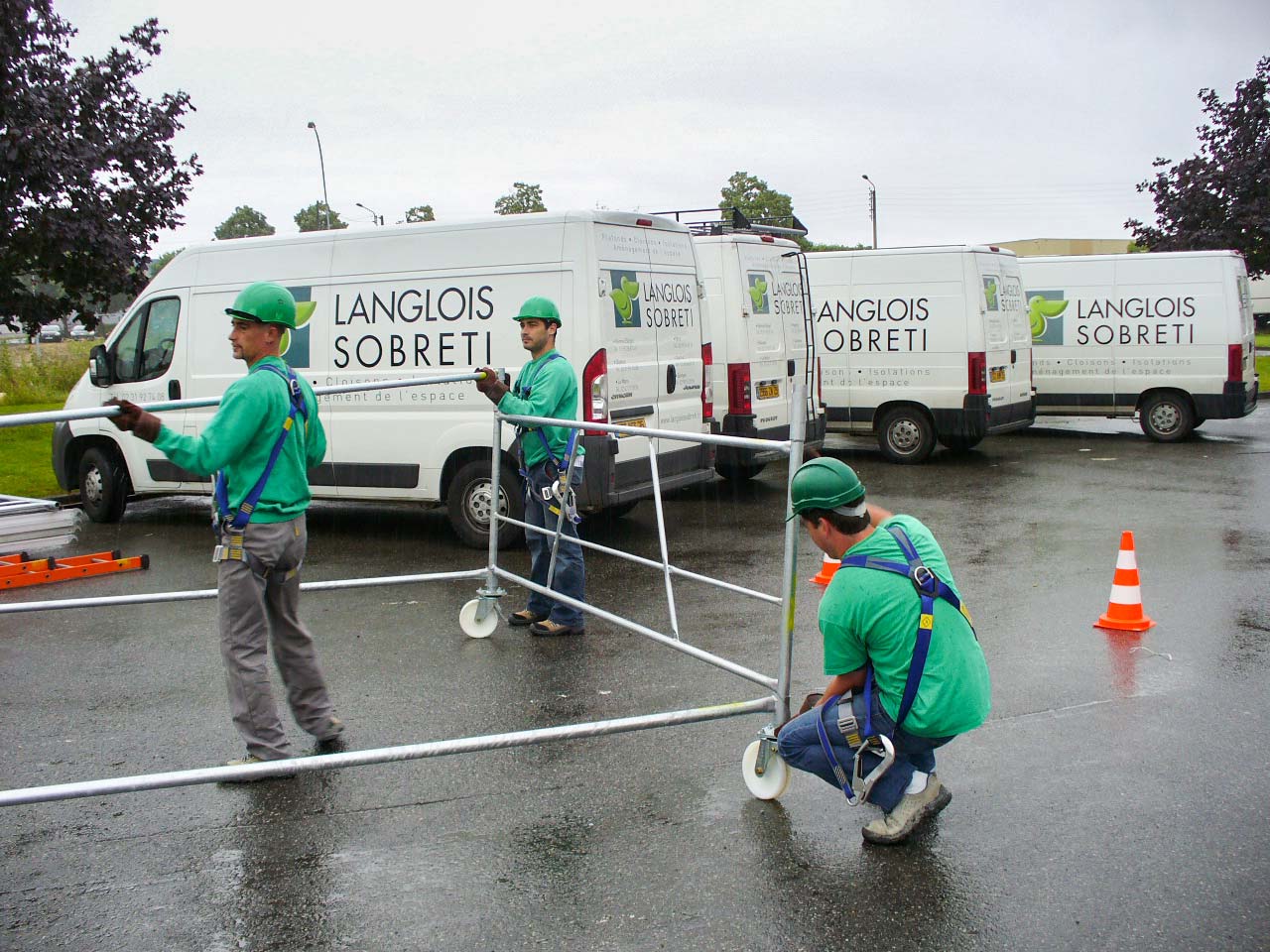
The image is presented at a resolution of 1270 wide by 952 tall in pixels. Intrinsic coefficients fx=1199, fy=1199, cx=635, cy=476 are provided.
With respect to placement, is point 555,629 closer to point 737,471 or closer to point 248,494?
point 248,494

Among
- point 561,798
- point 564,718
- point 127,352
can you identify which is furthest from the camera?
point 127,352

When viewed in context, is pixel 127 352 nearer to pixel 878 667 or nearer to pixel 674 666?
pixel 674 666

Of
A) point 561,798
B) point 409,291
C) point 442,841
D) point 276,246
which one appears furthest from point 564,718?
point 276,246

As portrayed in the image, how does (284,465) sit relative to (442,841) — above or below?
above

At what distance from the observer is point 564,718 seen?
17.9 feet

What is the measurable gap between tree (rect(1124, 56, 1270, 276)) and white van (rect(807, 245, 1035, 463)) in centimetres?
1168

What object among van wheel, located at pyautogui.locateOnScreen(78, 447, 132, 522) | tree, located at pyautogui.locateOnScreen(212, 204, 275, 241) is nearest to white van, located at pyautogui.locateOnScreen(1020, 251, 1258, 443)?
van wheel, located at pyautogui.locateOnScreen(78, 447, 132, 522)

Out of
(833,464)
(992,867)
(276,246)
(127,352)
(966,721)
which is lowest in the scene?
(992,867)

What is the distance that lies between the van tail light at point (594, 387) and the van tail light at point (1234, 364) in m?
10.6

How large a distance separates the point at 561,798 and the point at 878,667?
1381 millimetres

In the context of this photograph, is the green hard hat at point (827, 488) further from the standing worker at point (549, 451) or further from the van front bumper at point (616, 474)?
the van front bumper at point (616, 474)

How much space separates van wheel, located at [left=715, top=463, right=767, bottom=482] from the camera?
12789 millimetres

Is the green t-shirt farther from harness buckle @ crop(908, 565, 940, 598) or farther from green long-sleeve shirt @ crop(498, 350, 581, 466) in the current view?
green long-sleeve shirt @ crop(498, 350, 581, 466)

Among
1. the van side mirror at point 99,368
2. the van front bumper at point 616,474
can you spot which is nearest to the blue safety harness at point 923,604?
the van front bumper at point 616,474
